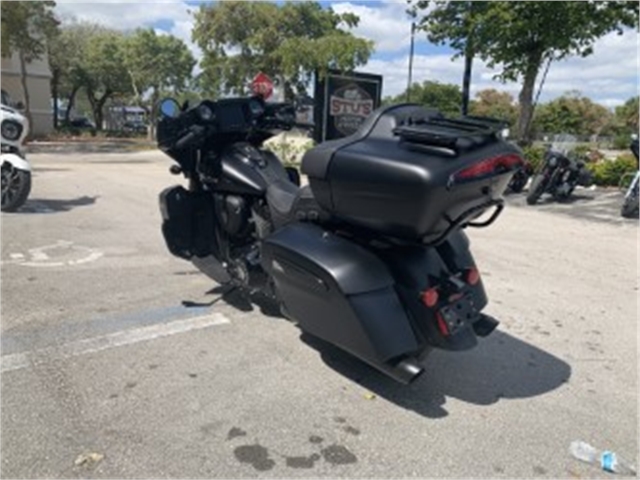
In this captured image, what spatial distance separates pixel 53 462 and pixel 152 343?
49.2 inches

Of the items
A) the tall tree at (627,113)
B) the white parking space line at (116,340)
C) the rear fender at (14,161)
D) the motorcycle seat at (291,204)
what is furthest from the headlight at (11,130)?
the tall tree at (627,113)

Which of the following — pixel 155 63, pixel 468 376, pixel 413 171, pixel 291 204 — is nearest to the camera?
pixel 413 171

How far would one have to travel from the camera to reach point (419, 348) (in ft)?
9.63

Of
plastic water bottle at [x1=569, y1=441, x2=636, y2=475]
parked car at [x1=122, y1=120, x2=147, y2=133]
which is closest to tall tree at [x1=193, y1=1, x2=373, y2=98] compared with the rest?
parked car at [x1=122, y1=120, x2=147, y2=133]

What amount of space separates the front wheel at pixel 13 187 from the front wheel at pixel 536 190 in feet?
26.6

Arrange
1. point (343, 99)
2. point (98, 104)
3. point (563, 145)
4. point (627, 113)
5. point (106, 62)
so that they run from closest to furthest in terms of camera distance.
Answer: point (563, 145) → point (343, 99) → point (106, 62) → point (98, 104) → point (627, 113)

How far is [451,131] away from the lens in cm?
279

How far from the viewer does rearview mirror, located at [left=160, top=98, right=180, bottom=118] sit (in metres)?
4.20

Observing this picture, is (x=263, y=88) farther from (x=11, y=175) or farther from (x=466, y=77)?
(x=466, y=77)

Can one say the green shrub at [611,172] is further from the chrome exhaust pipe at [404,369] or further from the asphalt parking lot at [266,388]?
the chrome exhaust pipe at [404,369]

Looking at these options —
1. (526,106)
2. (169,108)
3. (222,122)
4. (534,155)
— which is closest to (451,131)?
(222,122)

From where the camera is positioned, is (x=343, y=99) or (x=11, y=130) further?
(x=343, y=99)

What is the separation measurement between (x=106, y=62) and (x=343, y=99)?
29.0m

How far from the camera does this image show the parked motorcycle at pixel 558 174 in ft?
37.1
